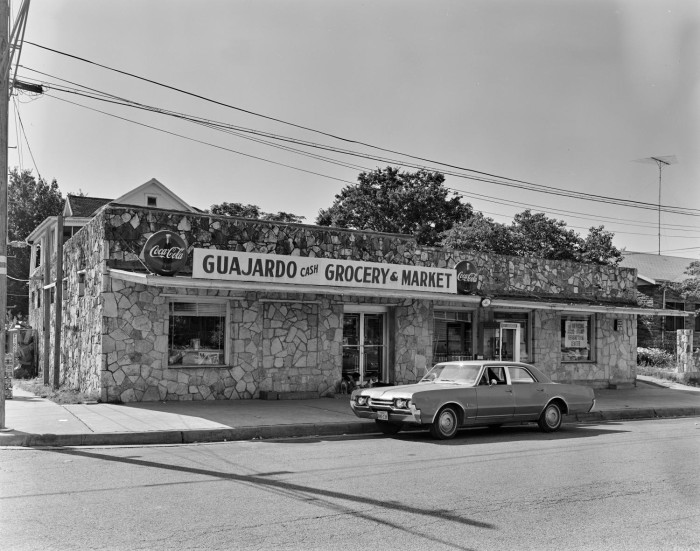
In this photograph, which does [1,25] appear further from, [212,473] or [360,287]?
[360,287]

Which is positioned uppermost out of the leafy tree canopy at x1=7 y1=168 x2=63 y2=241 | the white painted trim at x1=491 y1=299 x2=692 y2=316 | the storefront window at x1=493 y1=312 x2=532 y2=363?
the leafy tree canopy at x1=7 y1=168 x2=63 y2=241

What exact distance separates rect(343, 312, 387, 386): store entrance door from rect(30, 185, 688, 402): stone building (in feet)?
0.12

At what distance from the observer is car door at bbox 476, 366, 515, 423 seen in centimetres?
Result: 1291

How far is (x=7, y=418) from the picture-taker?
506 inches

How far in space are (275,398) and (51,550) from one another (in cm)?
1173

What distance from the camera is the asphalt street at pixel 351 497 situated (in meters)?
5.92

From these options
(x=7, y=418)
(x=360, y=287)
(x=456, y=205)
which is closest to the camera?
(x=7, y=418)

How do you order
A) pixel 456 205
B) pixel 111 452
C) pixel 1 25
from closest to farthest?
pixel 111 452
pixel 1 25
pixel 456 205

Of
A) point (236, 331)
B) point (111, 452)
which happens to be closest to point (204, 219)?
Answer: point (236, 331)

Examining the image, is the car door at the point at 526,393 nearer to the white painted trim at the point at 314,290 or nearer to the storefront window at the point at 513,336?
the white painted trim at the point at 314,290

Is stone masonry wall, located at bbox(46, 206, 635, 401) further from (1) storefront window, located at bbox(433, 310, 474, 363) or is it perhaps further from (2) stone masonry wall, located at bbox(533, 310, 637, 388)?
(2) stone masonry wall, located at bbox(533, 310, 637, 388)

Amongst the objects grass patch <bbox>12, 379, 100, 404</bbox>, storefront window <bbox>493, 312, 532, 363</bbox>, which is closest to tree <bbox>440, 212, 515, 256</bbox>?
storefront window <bbox>493, 312, 532, 363</bbox>

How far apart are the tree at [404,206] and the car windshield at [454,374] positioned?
30.4m

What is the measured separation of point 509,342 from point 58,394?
12.9 metres
